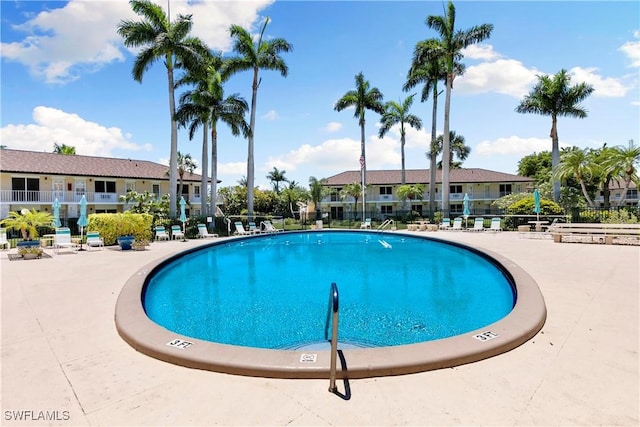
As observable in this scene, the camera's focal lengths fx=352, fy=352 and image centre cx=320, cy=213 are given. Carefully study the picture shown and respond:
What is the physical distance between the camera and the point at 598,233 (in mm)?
15898

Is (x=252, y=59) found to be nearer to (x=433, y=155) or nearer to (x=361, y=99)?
(x=361, y=99)

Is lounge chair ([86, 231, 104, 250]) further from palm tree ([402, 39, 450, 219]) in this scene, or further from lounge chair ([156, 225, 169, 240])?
palm tree ([402, 39, 450, 219])

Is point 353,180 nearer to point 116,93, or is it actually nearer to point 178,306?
point 116,93

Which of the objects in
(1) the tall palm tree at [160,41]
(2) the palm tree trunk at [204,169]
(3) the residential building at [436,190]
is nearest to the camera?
(1) the tall palm tree at [160,41]

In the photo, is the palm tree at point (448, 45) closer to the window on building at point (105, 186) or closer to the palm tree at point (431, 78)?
the palm tree at point (431, 78)

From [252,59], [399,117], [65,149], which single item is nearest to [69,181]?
[252,59]

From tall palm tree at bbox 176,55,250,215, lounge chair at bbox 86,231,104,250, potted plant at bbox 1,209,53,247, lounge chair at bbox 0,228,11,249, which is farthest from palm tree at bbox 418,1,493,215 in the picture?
lounge chair at bbox 0,228,11,249

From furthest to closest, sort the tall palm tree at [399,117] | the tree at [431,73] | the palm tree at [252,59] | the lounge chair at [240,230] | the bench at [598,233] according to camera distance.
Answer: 1. the tall palm tree at [399,117]
2. the tree at [431,73]
3. the palm tree at [252,59]
4. the lounge chair at [240,230]
5. the bench at [598,233]

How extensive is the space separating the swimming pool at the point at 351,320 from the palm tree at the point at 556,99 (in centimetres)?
2205

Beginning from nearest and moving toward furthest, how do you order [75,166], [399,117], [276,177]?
[75,166], [399,117], [276,177]

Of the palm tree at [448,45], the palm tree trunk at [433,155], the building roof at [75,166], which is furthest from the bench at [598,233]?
the building roof at [75,166]

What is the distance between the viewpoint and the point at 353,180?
45156 mm

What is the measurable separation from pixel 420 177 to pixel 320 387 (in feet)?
148

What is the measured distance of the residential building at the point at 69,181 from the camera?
25.9 m
